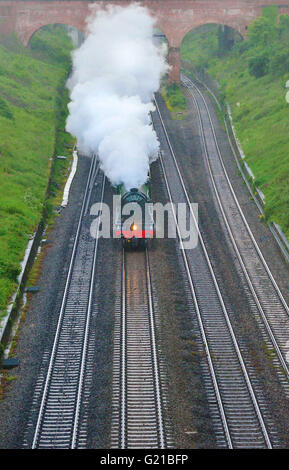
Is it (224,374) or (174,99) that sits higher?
(174,99)

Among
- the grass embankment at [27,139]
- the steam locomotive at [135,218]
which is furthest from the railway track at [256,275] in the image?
the grass embankment at [27,139]

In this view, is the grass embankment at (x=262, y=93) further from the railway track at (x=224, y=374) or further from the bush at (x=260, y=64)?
the railway track at (x=224, y=374)

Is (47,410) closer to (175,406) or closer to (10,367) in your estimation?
(10,367)

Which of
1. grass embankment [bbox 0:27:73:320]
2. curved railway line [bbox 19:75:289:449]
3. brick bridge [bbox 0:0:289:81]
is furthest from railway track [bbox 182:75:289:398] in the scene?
brick bridge [bbox 0:0:289:81]

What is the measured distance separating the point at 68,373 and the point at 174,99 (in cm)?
4207

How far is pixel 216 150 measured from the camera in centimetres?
4322

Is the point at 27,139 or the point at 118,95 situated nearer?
the point at 118,95

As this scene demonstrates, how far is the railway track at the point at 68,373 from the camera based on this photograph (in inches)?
632

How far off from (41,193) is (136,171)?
850cm

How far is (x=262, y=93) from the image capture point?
50812 millimetres

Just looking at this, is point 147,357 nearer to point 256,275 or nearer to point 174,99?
point 256,275

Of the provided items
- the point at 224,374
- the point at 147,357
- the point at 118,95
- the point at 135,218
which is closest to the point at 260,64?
the point at 118,95

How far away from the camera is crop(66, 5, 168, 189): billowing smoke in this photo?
28828mm
